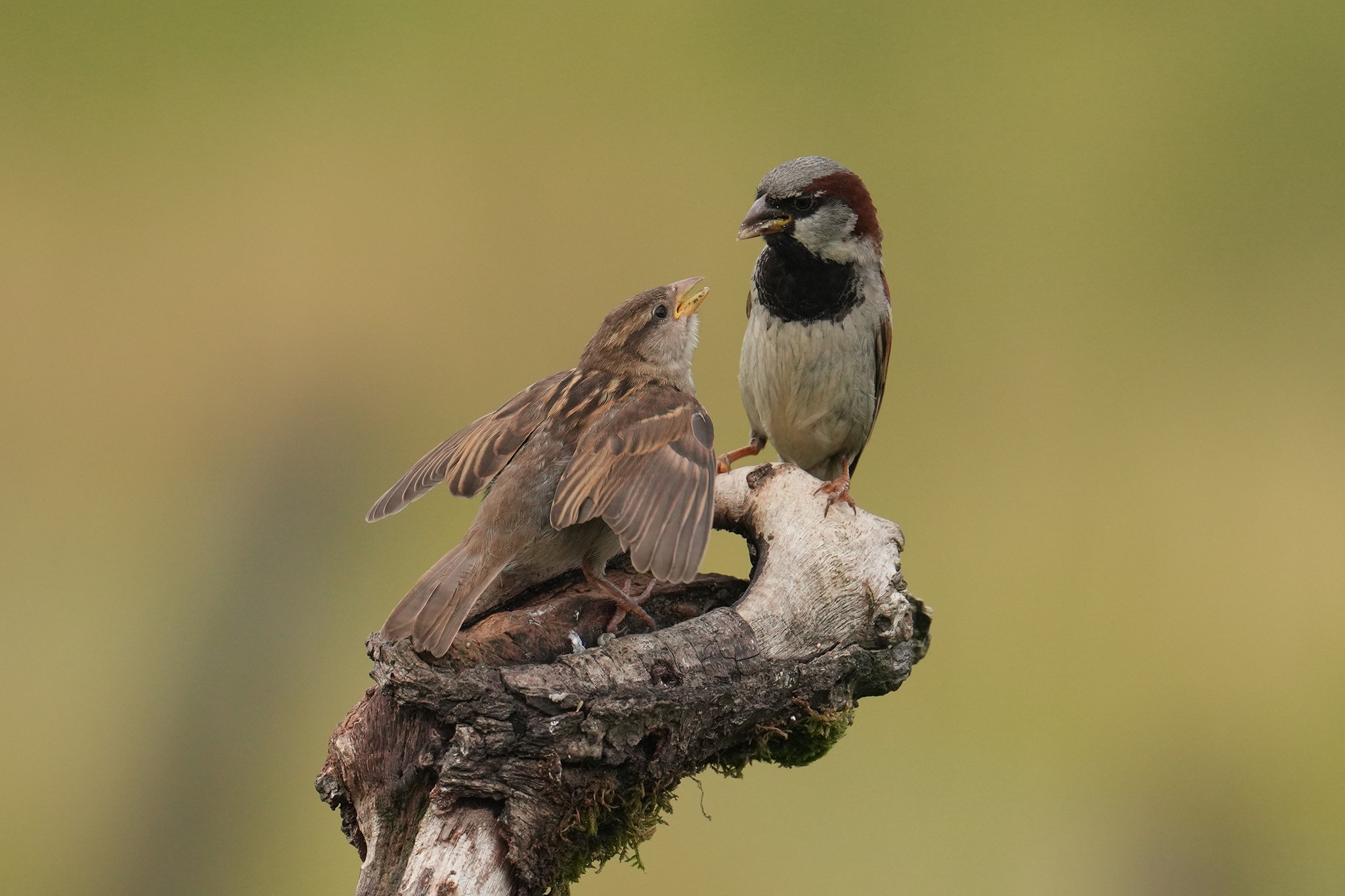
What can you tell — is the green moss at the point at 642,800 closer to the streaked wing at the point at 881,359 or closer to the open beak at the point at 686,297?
the open beak at the point at 686,297

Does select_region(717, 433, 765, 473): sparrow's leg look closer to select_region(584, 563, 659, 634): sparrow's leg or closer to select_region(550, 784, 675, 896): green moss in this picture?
select_region(584, 563, 659, 634): sparrow's leg

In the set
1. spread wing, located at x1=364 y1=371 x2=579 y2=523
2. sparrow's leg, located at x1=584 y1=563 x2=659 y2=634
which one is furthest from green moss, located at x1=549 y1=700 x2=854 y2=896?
spread wing, located at x1=364 y1=371 x2=579 y2=523

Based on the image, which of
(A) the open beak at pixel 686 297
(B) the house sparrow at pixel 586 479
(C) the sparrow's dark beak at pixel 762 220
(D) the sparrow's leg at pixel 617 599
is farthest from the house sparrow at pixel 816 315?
(D) the sparrow's leg at pixel 617 599

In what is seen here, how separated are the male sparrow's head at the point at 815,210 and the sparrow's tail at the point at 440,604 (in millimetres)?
964

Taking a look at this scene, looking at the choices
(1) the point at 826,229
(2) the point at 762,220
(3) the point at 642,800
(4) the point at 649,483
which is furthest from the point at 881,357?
(3) the point at 642,800

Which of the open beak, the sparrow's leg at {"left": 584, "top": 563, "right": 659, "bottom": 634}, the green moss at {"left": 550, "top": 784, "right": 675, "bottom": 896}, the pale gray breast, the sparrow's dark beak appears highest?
the sparrow's dark beak

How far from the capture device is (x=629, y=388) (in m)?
2.13

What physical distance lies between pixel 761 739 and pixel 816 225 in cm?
109

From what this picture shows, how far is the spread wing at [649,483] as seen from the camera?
1.79m

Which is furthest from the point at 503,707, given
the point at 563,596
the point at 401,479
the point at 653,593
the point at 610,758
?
the point at 401,479

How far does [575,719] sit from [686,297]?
95 cm

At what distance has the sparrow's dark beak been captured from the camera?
7.92ft

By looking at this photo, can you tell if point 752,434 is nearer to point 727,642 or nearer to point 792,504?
point 792,504

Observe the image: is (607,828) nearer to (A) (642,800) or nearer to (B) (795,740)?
(A) (642,800)
